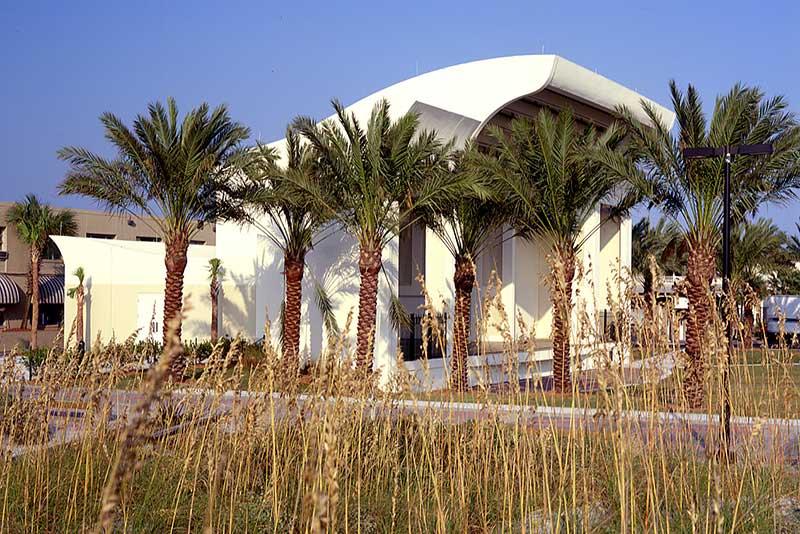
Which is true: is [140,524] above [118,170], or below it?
below

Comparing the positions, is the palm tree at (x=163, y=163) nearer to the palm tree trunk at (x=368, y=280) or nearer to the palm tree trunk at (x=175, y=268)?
the palm tree trunk at (x=175, y=268)

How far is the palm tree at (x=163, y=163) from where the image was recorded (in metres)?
Answer: 16.1

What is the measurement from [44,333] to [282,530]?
104 feet

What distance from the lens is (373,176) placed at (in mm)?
14750

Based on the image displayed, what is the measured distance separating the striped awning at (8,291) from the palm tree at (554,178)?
23950 millimetres

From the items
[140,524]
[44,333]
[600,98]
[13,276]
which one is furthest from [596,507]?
[13,276]

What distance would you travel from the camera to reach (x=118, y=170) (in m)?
16.3

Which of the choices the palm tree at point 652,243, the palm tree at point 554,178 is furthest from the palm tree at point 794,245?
the palm tree at point 554,178

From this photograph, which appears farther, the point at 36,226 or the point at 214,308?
the point at 36,226

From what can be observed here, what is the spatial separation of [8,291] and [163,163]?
20.7 m

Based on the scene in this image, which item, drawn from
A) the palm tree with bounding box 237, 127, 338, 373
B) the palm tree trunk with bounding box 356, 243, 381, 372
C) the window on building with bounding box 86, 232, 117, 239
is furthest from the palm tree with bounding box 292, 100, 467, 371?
the window on building with bounding box 86, 232, 117, 239

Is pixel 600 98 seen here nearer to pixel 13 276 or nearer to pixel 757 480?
pixel 757 480

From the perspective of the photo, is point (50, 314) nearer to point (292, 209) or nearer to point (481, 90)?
point (292, 209)

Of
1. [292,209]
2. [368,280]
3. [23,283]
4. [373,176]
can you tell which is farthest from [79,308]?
[23,283]
